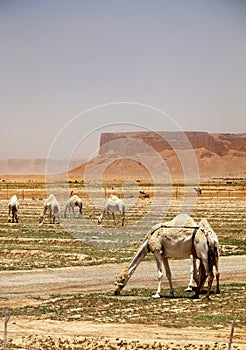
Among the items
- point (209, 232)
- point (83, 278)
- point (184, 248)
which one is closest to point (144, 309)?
point (184, 248)

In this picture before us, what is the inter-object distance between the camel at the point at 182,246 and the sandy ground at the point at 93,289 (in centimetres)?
202

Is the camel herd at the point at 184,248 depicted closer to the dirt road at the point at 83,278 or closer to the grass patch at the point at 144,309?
the grass patch at the point at 144,309

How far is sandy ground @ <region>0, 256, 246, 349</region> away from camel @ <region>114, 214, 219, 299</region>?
202 cm

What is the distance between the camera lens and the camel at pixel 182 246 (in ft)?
68.5

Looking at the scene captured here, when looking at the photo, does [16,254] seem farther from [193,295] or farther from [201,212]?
[201,212]

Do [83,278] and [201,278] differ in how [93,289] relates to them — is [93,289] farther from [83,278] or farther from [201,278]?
[201,278]

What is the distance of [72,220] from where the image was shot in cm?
5044

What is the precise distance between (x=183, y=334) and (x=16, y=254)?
1694 cm

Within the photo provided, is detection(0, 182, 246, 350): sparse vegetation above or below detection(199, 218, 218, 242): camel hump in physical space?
below

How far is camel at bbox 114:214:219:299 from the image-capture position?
68.5 ft

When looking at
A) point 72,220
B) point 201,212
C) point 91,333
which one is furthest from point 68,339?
point 201,212

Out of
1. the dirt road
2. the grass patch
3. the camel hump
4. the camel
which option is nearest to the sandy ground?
the dirt road

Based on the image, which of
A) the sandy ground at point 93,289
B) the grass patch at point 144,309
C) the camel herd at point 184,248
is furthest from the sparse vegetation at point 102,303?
the camel herd at point 184,248

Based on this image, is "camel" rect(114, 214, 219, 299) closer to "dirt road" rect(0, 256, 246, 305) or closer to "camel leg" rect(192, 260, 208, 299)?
"camel leg" rect(192, 260, 208, 299)
